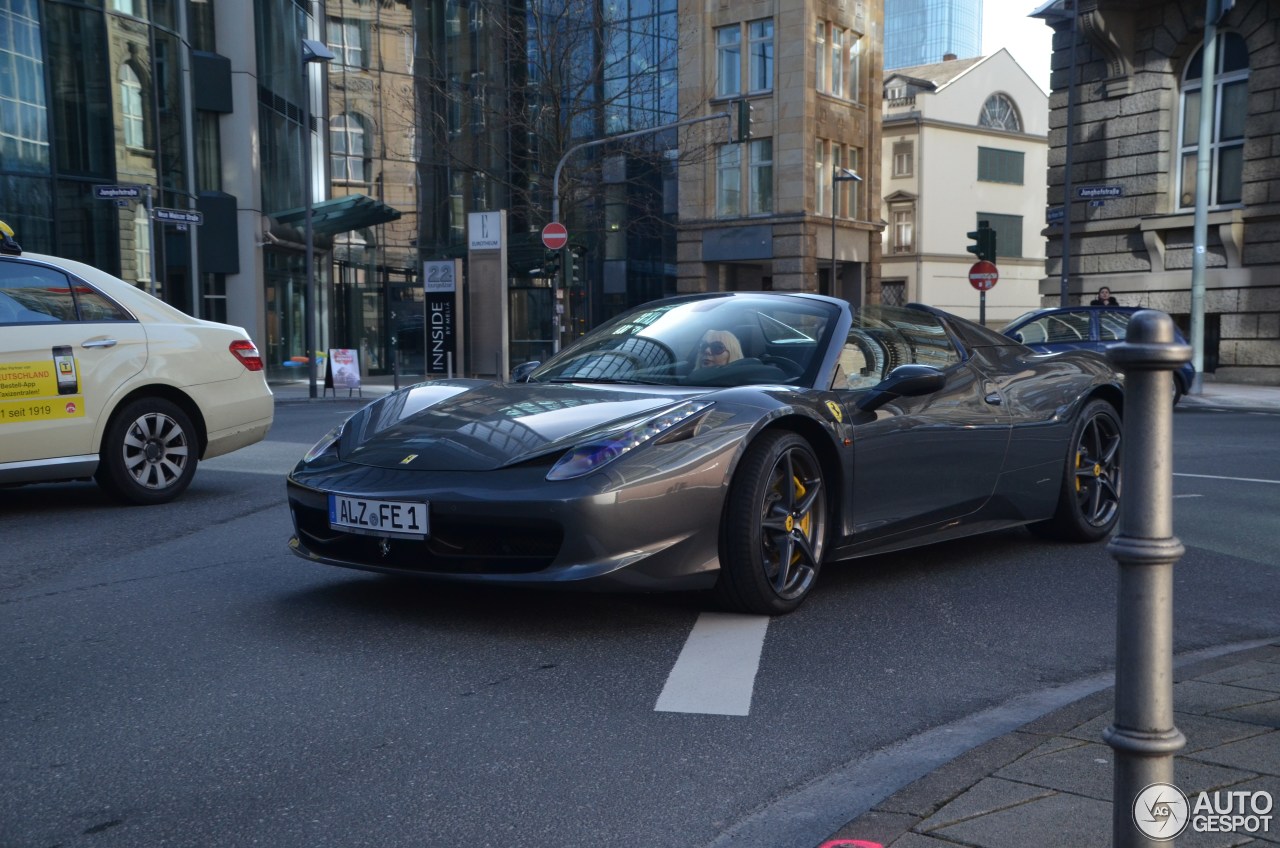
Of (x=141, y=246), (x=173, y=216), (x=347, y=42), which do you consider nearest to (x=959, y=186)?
(x=347, y=42)

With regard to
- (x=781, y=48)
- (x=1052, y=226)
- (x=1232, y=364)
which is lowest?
(x=1232, y=364)

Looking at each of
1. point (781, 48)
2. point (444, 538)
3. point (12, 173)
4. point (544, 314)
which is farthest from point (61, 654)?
point (781, 48)

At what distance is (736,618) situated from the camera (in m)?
4.82

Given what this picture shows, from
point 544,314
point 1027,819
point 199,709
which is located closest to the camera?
point 1027,819

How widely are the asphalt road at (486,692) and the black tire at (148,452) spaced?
116cm

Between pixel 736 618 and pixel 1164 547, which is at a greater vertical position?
pixel 1164 547

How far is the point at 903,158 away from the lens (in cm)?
6481

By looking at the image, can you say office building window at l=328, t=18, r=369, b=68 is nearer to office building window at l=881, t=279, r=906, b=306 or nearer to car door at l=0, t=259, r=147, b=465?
car door at l=0, t=259, r=147, b=465

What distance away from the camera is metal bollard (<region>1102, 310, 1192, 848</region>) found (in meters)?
2.02

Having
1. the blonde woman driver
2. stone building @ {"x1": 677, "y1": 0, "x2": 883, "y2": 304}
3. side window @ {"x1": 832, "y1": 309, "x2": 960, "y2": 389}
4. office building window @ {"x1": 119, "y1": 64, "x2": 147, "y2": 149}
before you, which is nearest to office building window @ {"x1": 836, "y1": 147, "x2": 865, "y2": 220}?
stone building @ {"x1": 677, "y1": 0, "x2": 883, "y2": 304}

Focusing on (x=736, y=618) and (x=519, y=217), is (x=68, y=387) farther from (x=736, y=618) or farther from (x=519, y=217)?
(x=519, y=217)

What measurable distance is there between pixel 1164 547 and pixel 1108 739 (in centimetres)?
32

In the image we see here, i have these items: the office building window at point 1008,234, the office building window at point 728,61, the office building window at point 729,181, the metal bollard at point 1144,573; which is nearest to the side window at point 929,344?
the metal bollard at point 1144,573

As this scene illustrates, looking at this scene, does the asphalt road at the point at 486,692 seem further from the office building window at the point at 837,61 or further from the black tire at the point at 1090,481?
the office building window at the point at 837,61
